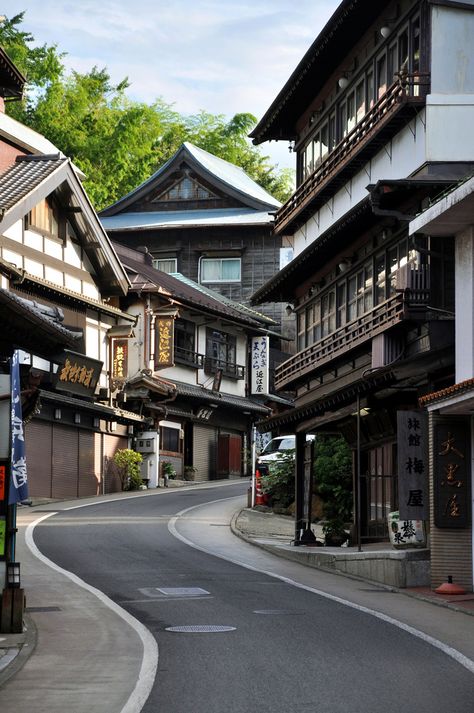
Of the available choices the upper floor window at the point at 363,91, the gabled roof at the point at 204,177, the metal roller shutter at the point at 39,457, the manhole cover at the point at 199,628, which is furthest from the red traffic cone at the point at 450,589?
the gabled roof at the point at 204,177

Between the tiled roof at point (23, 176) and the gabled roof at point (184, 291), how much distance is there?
7.43 m

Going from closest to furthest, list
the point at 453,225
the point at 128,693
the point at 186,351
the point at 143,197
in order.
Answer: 1. the point at 128,693
2. the point at 453,225
3. the point at 186,351
4. the point at 143,197

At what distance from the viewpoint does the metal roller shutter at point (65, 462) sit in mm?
44125

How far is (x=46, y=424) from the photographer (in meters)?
43.5

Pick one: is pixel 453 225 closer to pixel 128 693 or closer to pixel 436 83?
pixel 436 83

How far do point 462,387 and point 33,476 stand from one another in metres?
25.1

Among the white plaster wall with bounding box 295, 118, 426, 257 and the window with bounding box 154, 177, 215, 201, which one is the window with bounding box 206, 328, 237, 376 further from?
the white plaster wall with bounding box 295, 118, 426, 257

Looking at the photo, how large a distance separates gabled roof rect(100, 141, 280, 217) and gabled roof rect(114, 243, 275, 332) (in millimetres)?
5732

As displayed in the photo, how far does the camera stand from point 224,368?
60375 mm

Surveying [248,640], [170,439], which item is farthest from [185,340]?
[248,640]

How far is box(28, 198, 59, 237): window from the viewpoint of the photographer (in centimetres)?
4470

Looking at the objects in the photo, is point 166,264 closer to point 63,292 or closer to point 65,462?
point 63,292

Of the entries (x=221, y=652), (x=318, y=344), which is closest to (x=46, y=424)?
(x=318, y=344)

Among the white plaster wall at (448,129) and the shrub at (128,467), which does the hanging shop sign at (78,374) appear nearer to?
the shrub at (128,467)
